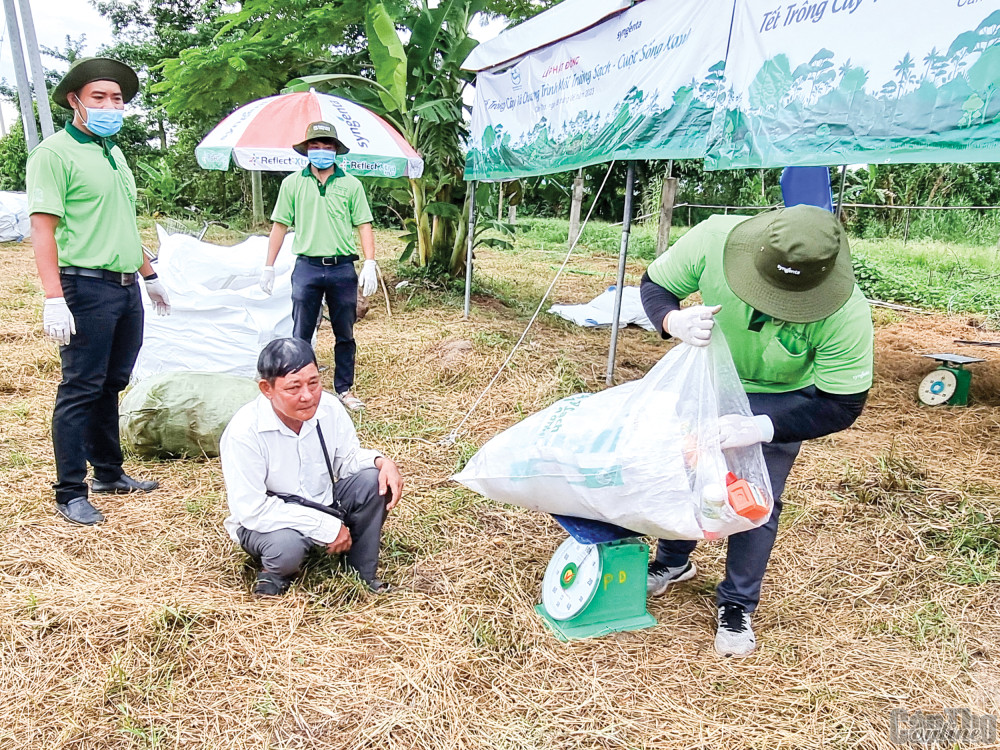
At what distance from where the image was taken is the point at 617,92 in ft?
11.8

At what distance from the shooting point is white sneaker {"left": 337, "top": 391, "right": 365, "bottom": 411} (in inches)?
152

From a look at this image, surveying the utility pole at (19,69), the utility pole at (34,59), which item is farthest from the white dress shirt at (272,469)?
the utility pole at (19,69)

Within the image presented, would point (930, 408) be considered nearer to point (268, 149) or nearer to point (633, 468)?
point (633, 468)

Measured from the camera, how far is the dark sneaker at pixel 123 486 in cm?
275

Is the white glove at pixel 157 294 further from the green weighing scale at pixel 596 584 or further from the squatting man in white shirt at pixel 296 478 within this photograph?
the green weighing scale at pixel 596 584

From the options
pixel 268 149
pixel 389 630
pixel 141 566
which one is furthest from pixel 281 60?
pixel 389 630

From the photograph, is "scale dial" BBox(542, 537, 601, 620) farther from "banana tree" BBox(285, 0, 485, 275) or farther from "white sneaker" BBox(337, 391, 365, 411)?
"banana tree" BBox(285, 0, 485, 275)

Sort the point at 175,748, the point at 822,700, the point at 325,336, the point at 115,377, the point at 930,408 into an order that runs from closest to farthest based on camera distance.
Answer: the point at 175,748, the point at 822,700, the point at 115,377, the point at 930,408, the point at 325,336

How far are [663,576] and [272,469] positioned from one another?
132 cm

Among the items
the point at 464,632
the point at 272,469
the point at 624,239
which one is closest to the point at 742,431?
the point at 464,632

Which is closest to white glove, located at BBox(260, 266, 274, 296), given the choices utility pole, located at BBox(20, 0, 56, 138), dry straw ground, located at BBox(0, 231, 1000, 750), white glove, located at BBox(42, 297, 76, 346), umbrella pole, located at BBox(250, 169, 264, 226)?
dry straw ground, located at BBox(0, 231, 1000, 750)

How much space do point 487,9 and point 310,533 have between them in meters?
6.00

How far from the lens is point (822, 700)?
1755 millimetres

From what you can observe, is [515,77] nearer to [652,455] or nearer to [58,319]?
[58,319]
